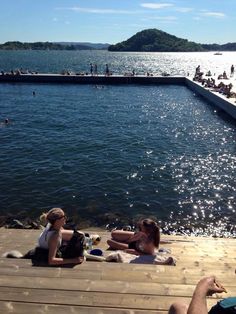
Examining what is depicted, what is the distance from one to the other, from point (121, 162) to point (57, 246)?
13672mm

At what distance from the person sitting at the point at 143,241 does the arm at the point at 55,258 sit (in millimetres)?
1341

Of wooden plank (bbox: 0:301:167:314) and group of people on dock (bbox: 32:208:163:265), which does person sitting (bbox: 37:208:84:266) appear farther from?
wooden plank (bbox: 0:301:167:314)

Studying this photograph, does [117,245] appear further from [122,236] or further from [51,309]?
[51,309]

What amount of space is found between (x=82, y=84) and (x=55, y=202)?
39.6m

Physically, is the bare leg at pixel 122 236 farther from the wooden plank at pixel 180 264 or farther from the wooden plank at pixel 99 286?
the wooden plank at pixel 99 286

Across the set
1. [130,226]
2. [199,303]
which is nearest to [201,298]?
[199,303]

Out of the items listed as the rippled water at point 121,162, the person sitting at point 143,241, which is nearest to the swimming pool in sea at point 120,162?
the rippled water at point 121,162

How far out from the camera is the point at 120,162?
20.1 metres

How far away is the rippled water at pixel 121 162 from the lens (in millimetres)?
14914

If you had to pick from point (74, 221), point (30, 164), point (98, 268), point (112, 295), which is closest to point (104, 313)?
point (112, 295)

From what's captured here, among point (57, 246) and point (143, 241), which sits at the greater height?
point (57, 246)

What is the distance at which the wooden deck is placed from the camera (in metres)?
5.07

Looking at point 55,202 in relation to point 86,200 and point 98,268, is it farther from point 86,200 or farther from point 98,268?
point 98,268

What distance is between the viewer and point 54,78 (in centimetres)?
5441
